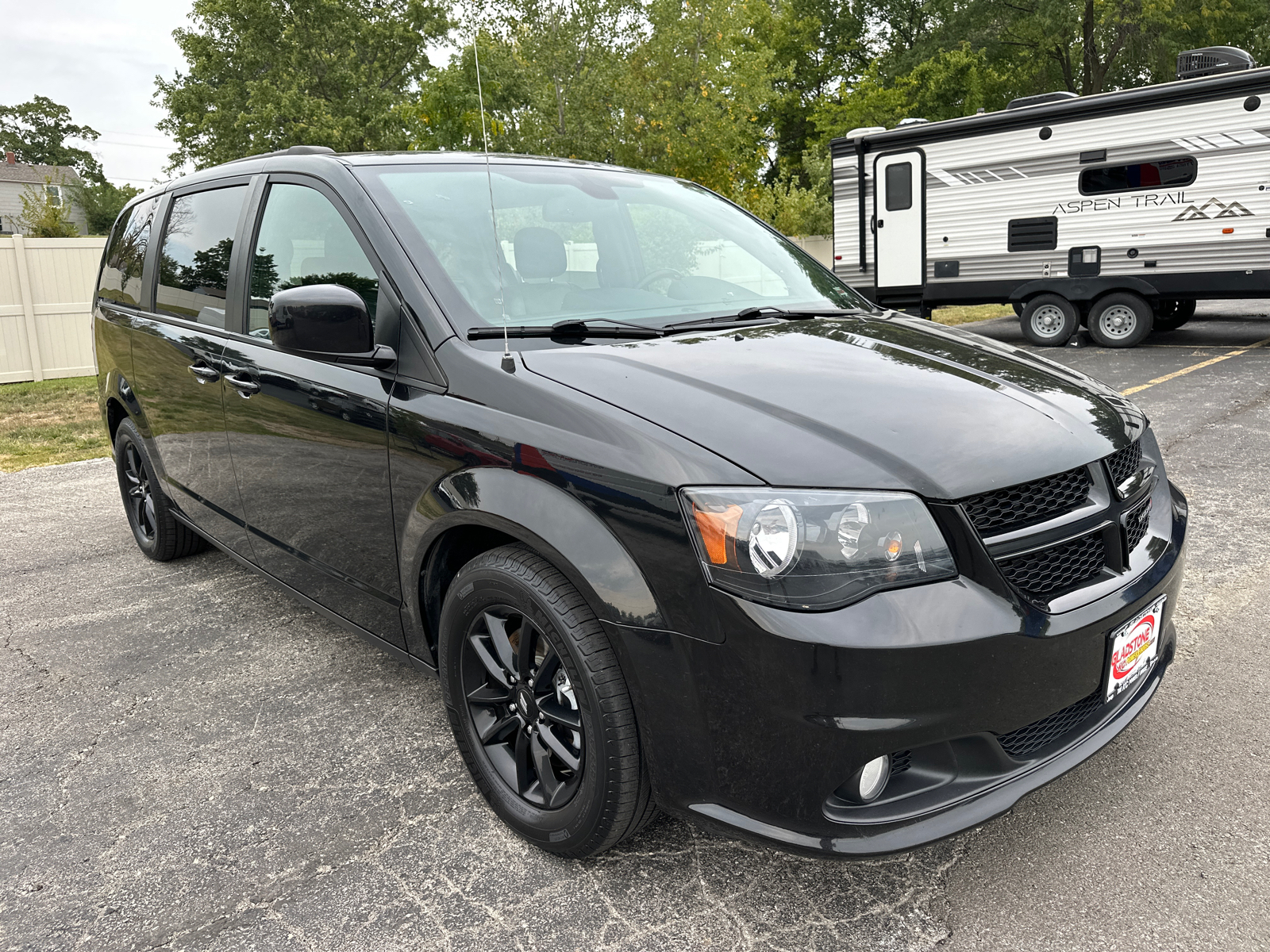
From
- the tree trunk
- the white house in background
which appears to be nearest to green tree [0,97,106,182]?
the white house in background

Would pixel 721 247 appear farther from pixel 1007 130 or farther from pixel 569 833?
pixel 1007 130

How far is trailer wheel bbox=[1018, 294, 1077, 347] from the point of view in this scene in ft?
41.2

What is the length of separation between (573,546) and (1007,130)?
40.8 ft

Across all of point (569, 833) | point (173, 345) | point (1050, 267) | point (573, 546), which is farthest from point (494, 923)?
point (1050, 267)

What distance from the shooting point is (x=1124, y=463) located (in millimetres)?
2342

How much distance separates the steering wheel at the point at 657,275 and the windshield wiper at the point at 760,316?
0.28 meters

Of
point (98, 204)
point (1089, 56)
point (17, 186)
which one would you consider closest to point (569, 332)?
point (1089, 56)

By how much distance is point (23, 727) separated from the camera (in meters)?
3.27

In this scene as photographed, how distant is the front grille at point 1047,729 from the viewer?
2070 millimetres

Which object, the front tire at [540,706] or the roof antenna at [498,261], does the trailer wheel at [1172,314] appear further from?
the front tire at [540,706]

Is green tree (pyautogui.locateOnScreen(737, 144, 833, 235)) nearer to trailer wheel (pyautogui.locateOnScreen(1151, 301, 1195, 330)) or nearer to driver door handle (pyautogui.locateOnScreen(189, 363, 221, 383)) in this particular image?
trailer wheel (pyautogui.locateOnScreen(1151, 301, 1195, 330))

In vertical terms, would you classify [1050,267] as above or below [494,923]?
above

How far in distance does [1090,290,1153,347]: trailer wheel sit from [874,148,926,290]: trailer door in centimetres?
243

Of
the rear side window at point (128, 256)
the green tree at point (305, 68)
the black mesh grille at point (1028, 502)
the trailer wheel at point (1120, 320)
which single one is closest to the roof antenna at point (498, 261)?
the black mesh grille at point (1028, 502)
